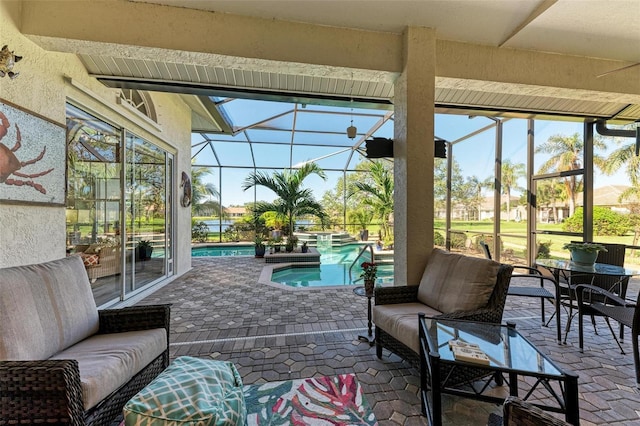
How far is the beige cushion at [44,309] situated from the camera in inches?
52.2

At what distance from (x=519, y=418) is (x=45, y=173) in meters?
3.73

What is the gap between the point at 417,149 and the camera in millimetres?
2818

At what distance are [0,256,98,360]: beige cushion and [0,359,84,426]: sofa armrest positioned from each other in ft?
0.67

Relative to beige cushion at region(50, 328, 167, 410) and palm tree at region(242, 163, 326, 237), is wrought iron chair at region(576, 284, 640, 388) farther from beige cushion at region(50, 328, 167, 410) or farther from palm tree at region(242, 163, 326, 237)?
palm tree at region(242, 163, 326, 237)

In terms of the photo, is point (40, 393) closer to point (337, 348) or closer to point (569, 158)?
point (337, 348)

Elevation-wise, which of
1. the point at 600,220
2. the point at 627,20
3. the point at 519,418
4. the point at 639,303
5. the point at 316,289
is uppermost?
the point at 627,20

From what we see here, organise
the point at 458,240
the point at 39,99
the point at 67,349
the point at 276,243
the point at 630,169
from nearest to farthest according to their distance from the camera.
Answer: the point at 67,349 → the point at 39,99 → the point at 630,169 → the point at 458,240 → the point at 276,243

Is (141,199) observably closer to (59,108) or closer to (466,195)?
(59,108)

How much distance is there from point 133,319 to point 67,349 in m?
0.37

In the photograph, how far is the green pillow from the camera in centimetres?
114

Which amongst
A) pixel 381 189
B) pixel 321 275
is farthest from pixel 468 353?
pixel 381 189

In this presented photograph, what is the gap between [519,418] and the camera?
670mm

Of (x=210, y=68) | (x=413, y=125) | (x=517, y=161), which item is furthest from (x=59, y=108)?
(x=517, y=161)

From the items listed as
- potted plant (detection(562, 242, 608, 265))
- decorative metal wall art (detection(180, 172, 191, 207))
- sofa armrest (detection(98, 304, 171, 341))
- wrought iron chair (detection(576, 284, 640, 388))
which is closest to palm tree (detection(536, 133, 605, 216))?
potted plant (detection(562, 242, 608, 265))
